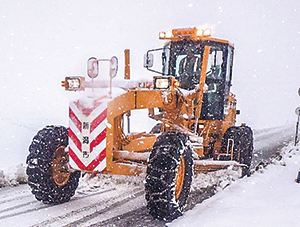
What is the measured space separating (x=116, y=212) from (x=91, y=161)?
0.83 m

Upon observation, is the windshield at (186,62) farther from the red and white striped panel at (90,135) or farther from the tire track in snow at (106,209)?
the red and white striped panel at (90,135)

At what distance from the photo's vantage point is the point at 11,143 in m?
12.1

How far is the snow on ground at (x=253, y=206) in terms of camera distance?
4.39 metres

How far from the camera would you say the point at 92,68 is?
17.1ft

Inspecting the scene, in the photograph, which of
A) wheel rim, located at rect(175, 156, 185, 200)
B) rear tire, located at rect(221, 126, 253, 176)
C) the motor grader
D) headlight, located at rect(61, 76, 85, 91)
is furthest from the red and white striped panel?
rear tire, located at rect(221, 126, 253, 176)

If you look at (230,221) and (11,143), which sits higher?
(230,221)

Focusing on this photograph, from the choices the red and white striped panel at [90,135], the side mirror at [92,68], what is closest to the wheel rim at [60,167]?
the red and white striped panel at [90,135]

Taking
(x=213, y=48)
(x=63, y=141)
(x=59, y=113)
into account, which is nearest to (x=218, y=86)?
(x=213, y=48)

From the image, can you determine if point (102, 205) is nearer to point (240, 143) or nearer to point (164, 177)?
point (164, 177)

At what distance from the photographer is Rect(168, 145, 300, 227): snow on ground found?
439 centimetres

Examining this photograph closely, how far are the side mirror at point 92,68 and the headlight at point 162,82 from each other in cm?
87

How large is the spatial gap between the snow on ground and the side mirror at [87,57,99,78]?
7.39 feet

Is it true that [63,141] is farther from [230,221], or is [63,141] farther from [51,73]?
[51,73]

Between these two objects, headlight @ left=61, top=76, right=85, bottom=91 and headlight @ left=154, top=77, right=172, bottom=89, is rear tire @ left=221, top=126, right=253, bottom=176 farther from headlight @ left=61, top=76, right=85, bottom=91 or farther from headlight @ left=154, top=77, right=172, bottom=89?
headlight @ left=61, top=76, right=85, bottom=91
